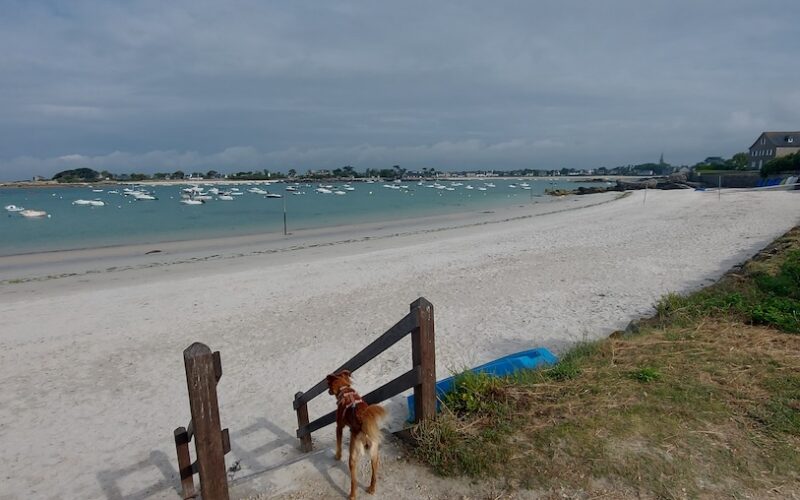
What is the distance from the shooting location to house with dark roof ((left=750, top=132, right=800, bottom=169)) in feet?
Answer: 283

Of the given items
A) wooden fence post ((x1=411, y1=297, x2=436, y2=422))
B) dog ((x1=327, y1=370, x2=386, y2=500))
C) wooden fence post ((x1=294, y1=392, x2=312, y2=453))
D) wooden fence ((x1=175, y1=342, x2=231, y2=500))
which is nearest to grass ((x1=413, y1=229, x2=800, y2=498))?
wooden fence post ((x1=411, y1=297, x2=436, y2=422))

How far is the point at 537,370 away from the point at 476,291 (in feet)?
22.1

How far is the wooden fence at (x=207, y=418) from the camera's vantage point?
281cm

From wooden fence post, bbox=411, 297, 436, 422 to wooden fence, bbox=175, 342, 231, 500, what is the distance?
57.7 inches

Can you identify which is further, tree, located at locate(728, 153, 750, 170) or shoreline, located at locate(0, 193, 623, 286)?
tree, located at locate(728, 153, 750, 170)

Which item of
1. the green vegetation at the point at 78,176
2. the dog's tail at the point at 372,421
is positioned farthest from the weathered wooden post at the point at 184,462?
the green vegetation at the point at 78,176

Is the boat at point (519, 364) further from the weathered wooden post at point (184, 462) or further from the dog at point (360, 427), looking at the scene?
the weathered wooden post at point (184, 462)

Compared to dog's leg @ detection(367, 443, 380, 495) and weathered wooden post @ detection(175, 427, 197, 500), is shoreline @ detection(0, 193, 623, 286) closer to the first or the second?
weathered wooden post @ detection(175, 427, 197, 500)

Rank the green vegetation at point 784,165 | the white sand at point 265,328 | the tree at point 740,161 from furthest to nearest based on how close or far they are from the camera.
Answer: the tree at point 740,161
the green vegetation at point 784,165
the white sand at point 265,328

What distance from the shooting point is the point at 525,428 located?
395cm

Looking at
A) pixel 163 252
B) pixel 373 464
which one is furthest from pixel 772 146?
A: pixel 373 464

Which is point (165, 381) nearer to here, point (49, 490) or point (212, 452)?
point (49, 490)

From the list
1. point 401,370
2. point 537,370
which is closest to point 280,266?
point 401,370

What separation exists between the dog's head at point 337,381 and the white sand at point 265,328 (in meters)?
0.71
